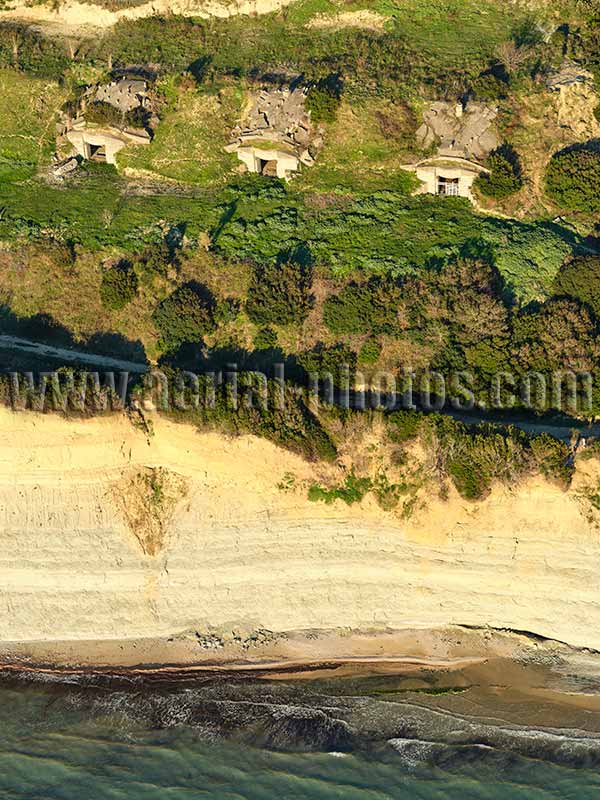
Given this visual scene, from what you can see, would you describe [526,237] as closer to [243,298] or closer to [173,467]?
[243,298]

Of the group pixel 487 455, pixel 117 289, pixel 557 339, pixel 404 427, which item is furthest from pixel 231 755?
pixel 557 339

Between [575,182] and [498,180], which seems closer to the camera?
[575,182]

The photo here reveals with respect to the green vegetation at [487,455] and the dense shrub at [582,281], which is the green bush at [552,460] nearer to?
the green vegetation at [487,455]

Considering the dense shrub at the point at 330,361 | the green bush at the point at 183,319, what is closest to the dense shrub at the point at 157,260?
the green bush at the point at 183,319

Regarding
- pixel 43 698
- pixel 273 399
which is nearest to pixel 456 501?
pixel 273 399

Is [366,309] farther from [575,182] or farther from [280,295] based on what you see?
[575,182]
